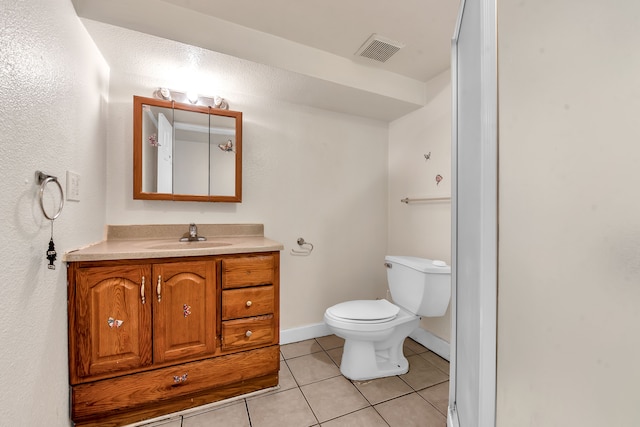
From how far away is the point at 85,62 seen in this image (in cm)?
130

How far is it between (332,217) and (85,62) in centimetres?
185

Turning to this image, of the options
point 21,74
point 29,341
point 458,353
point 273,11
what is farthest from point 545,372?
point 273,11

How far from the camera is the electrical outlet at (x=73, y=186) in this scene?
1.13 m

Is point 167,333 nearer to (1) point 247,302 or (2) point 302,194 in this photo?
(1) point 247,302

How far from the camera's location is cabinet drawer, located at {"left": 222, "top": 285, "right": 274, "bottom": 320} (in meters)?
1.43

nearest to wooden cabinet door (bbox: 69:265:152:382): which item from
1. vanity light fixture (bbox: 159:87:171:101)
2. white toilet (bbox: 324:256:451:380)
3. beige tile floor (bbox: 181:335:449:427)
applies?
beige tile floor (bbox: 181:335:449:427)

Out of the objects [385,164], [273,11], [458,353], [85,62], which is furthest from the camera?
[385,164]

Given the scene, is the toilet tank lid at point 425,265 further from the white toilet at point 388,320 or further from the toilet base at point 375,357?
the toilet base at point 375,357

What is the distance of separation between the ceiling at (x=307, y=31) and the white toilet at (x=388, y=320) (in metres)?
A: 1.40

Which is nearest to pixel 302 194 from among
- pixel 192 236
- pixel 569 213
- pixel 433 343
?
pixel 192 236

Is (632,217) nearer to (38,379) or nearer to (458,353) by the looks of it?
(458,353)

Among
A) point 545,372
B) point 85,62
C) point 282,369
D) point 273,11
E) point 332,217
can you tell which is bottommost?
point 282,369

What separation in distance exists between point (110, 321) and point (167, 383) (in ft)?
1.41

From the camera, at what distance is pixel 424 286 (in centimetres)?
163
